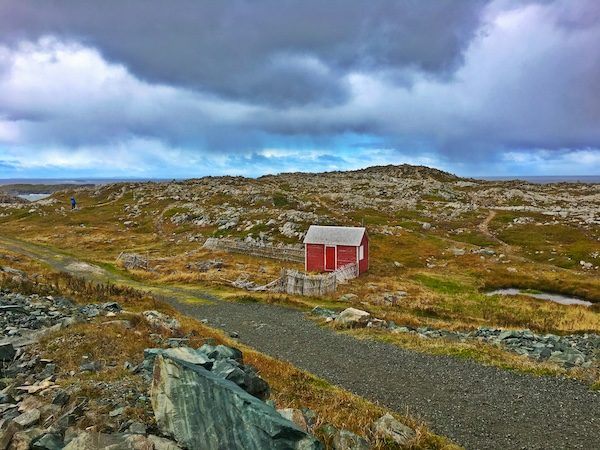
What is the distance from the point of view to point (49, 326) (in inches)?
707

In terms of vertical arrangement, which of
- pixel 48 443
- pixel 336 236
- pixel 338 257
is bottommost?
pixel 338 257

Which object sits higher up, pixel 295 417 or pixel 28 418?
pixel 28 418

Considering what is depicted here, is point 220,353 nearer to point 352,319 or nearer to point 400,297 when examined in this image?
point 352,319

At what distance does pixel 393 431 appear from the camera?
12.5 metres

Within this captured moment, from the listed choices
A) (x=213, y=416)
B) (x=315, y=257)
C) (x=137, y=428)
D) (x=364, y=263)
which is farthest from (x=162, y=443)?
(x=364, y=263)

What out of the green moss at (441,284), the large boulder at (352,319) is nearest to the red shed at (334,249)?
the green moss at (441,284)

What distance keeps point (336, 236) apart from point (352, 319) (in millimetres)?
27119

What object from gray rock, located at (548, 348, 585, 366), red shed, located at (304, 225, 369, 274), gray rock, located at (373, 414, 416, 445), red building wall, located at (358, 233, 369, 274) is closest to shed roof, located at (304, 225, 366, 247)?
red shed, located at (304, 225, 369, 274)

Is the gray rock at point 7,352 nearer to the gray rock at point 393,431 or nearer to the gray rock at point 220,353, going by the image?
the gray rock at point 220,353

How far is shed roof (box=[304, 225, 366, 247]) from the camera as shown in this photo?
5581cm

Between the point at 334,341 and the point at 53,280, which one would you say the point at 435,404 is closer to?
the point at 334,341

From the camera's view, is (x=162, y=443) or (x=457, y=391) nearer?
(x=162, y=443)

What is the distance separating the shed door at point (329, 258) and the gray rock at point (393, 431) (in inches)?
1720

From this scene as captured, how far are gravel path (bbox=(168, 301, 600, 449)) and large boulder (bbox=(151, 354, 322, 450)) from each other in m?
7.78
